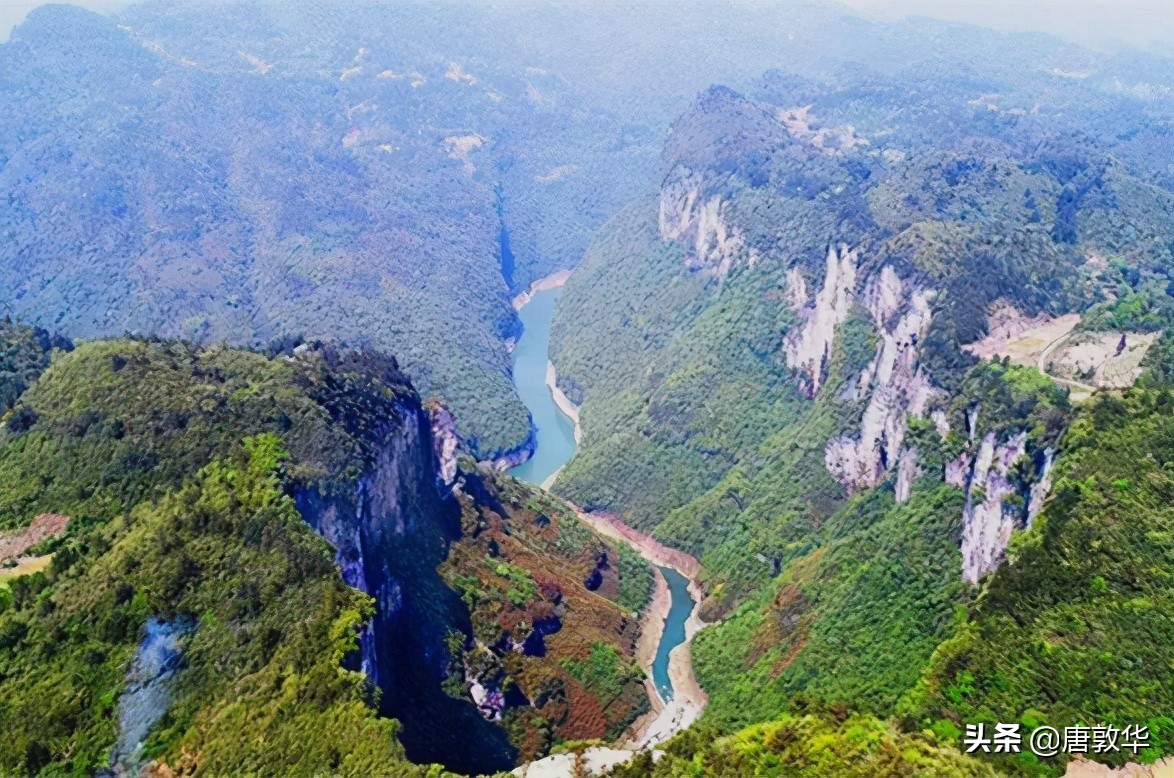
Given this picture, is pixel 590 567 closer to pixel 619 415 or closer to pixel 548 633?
pixel 548 633

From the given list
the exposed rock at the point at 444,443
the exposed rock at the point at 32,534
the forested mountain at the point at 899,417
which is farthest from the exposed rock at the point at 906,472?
the exposed rock at the point at 32,534

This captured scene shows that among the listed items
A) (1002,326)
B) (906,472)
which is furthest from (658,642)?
(1002,326)

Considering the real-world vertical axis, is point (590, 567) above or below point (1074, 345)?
below

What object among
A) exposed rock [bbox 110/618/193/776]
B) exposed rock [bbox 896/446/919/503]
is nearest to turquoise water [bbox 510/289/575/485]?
exposed rock [bbox 896/446/919/503]

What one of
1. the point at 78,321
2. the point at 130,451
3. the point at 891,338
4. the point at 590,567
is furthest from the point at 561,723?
the point at 78,321

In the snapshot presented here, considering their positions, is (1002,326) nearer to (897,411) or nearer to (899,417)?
(897,411)

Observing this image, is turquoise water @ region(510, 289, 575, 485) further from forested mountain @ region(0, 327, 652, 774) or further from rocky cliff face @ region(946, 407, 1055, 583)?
rocky cliff face @ region(946, 407, 1055, 583)
